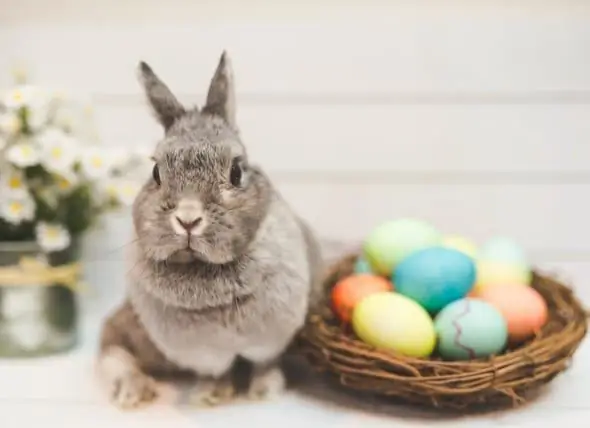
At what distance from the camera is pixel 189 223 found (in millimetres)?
936

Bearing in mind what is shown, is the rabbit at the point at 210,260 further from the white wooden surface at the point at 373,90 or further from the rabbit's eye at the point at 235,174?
the white wooden surface at the point at 373,90

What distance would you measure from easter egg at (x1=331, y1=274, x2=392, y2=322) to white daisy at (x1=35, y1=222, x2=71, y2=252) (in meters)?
0.40

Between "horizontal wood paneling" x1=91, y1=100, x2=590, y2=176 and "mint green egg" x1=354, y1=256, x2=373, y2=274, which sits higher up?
"horizontal wood paneling" x1=91, y1=100, x2=590, y2=176

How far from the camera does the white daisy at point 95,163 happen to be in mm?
1185

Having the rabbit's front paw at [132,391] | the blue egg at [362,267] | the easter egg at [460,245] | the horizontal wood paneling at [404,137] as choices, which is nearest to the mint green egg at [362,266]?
the blue egg at [362,267]

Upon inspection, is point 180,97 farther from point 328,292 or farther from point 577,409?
point 577,409

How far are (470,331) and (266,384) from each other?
28 cm

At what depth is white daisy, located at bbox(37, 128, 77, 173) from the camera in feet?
3.78

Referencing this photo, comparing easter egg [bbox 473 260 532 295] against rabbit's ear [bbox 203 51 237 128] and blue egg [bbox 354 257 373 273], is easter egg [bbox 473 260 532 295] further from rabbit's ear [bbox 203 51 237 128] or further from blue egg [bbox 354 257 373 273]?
rabbit's ear [bbox 203 51 237 128]

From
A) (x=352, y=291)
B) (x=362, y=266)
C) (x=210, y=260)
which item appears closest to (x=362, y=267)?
(x=362, y=266)

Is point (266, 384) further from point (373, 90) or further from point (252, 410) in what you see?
point (373, 90)

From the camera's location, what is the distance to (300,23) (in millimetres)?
1359

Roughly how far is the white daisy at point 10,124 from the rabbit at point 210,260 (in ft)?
0.76

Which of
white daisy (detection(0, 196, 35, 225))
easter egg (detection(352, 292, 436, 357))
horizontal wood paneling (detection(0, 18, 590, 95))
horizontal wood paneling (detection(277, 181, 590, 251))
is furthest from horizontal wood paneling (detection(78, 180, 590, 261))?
easter egg (detection(352, 292, 436, 357))
